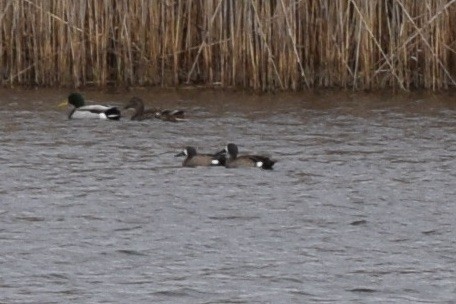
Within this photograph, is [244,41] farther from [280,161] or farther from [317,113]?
[280,161]

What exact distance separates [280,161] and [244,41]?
13.3 ft

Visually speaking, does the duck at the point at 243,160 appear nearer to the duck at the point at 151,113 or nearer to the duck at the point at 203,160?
the duck at the point at 203,160

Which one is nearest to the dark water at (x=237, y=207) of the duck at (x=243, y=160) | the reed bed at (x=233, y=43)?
the duck at (x=243, y=160)

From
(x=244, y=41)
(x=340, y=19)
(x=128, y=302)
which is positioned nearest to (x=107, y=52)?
(x=244, y=41)

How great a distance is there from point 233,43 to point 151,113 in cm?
178

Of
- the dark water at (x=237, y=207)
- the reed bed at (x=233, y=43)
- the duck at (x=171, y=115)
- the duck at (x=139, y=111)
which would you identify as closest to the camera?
the dark water at (x=237, y=207)

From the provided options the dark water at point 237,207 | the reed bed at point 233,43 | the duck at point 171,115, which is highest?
the reed bed at point 233,43

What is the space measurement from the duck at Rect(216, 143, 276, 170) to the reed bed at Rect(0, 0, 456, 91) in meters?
3.91

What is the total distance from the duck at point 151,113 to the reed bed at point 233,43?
1614 mm

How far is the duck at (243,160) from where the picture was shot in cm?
1241

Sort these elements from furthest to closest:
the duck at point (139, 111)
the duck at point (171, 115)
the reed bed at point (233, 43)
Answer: the reed bed at point (233, 43) < the duck at point (139, 111) < the duck at point (171, 115)

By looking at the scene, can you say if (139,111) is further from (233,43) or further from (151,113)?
(233,43)

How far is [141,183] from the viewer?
11.9 meters

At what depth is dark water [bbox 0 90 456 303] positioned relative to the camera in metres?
8.62
